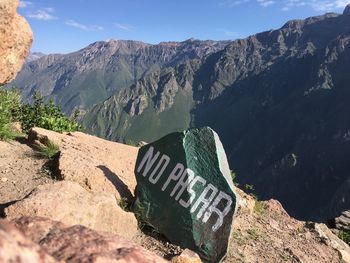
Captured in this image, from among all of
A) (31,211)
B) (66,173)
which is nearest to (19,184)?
(66,173)

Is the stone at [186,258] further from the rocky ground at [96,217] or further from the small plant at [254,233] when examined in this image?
the small plant at [254,233]

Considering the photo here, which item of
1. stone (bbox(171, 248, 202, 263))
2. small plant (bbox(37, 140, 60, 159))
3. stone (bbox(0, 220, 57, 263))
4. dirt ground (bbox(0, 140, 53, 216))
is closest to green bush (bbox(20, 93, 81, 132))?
dirt ground (bbox(0, 140, 53, 216))

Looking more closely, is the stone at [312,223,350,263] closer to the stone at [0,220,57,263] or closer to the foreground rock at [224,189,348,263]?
the foreground rock at [224,189,348,263]

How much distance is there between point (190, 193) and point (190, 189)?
0.30 feet

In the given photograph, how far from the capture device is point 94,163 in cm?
1195

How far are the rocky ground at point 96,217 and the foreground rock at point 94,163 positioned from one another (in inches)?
0.9

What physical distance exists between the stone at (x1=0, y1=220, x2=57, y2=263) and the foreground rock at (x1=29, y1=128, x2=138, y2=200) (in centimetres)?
769

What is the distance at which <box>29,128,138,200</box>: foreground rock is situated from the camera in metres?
10.9

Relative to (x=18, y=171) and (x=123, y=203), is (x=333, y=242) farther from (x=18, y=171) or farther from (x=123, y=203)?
(x=18, y=171)

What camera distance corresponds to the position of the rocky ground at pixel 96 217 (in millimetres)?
4121

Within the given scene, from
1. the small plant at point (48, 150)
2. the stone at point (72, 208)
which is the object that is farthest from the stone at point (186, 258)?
the small plant at point (48, 150)

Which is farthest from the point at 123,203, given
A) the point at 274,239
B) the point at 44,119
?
the point at 44,119

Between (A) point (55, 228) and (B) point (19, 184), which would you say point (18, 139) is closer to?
(B) point (19, 184)

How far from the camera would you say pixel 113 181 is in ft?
37.9
